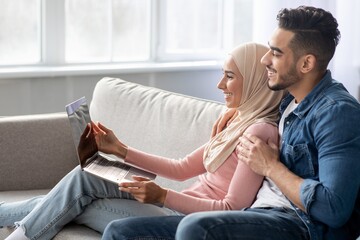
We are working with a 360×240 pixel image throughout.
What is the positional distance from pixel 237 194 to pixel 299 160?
8.5 inches

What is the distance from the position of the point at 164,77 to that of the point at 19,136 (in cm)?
121

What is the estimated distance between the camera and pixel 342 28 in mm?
3957

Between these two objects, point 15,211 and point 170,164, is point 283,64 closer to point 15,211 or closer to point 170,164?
point 170,164

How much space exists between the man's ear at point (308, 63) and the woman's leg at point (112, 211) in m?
0.60

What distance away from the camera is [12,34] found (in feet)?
12.7

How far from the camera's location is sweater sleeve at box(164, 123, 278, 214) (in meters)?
2.27

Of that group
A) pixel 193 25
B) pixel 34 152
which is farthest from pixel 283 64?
pixel 193 25

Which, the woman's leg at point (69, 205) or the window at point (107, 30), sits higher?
the window at point (107, 30)

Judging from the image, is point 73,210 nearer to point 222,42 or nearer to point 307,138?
point 307,138

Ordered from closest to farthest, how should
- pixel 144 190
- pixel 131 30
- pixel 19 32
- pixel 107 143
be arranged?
pixel 144 190
pixel 107 143
pixel 19 32
pixel 131 30

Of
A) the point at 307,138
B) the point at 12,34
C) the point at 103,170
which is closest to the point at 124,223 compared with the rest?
the point at 103,170

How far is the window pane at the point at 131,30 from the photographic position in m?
4.08

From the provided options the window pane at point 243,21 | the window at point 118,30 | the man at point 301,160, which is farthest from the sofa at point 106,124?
the window pane at point 243,21

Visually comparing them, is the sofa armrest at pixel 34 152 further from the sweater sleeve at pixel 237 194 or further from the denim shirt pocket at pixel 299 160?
the denim shirt pocket at pixel 299 160
